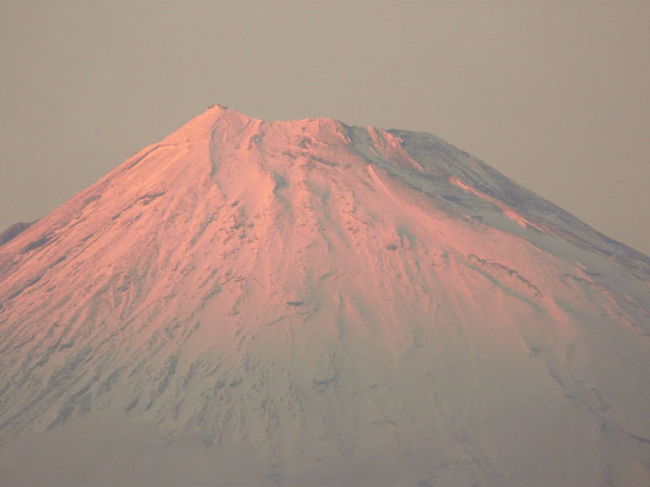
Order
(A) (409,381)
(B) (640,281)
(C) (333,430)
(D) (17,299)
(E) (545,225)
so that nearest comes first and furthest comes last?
(C) (333,430) < (A) (409,381) < (D) (17,299) < (B) (640,281) < (E) (545,225)

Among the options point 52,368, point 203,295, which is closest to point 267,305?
point 203,295

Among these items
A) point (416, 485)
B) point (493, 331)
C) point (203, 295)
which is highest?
point (493, 331)

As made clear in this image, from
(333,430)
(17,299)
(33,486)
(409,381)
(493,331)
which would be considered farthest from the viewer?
(17,299)

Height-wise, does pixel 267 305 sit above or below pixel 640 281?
below

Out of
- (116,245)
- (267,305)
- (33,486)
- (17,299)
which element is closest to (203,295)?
(267,305)

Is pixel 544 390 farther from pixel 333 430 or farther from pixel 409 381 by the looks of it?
pixel 333 430

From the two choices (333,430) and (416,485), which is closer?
(416,485)

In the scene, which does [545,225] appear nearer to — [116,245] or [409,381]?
[409,381]
